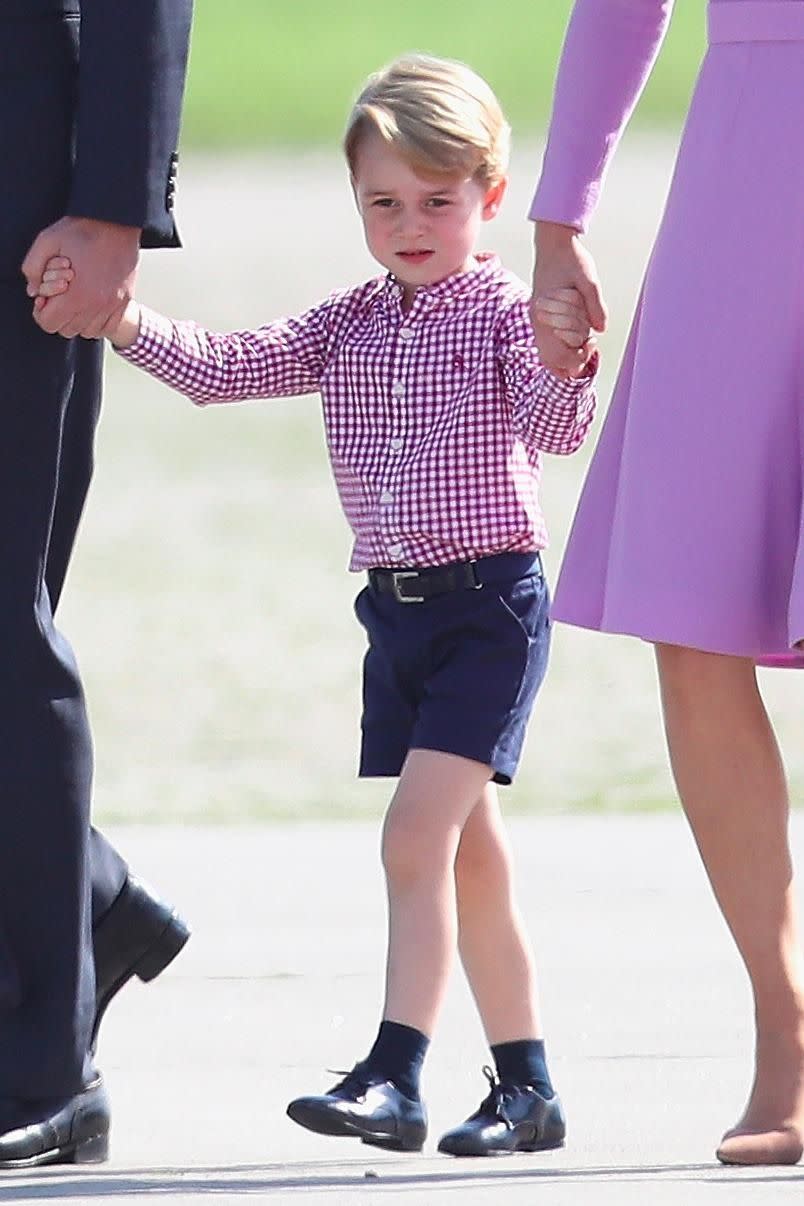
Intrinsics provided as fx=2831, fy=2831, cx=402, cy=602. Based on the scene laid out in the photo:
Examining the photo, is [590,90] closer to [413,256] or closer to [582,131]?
[582,131]

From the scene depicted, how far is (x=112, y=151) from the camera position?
128 inches

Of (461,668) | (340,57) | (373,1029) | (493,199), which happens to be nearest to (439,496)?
(461,668)

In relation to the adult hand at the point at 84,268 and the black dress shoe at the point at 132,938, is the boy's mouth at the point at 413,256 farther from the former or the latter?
the black dress shoe at the point at 132,938

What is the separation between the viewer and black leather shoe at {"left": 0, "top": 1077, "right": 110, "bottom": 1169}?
3322 mm

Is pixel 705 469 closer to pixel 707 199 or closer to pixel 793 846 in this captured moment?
pixel 707 199

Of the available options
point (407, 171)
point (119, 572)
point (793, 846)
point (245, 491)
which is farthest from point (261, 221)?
point (407, 171)

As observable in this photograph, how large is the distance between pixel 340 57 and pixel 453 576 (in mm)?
41986

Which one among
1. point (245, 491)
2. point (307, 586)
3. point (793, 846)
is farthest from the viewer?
point (245, 491)

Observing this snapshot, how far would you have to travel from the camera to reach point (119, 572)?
934cm

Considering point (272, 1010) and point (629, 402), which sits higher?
point (629, 402)

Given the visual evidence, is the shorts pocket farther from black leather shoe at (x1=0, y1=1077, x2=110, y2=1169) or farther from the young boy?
black leather shoe at (x1=0, y1=1077, x2=110, y2=1169)

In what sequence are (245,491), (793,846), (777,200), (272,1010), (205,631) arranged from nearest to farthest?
1. (777,200)
2. (272,1010)
3. (793,846)
4. (205,631)
5. (245,491)

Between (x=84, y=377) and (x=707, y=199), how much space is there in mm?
783

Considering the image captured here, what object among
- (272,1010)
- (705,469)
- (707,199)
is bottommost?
(272,1010)
